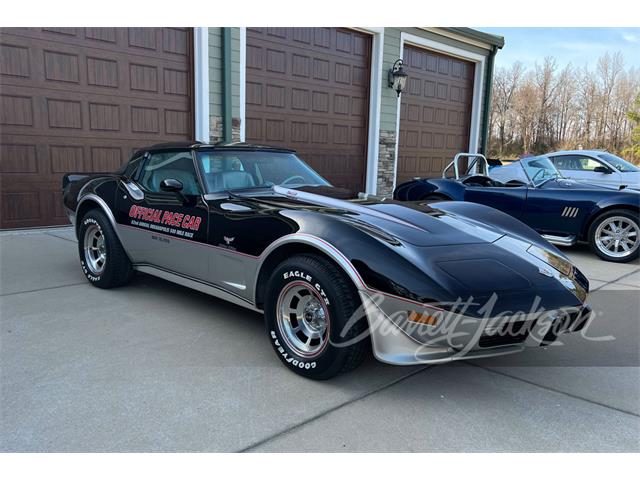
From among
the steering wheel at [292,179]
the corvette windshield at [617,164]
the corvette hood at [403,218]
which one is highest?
the corvette windshield at [617,164]

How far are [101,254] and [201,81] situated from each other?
4939 mm

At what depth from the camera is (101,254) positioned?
4.94m

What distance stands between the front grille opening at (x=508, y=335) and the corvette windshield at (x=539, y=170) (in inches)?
205

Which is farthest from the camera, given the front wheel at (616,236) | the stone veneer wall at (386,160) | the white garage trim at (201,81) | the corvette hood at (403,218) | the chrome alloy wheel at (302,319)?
the stone veneer wall at (386,160)

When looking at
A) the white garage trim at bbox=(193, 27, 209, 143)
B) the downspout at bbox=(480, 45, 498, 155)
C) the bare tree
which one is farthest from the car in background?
the bare tree

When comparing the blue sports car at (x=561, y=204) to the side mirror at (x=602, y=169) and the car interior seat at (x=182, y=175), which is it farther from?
the car interior seat at (x=182, y=175)

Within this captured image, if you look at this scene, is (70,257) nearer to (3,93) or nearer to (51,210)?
(51,210)

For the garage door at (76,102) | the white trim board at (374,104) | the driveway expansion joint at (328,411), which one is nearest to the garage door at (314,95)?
the white trim board at (374,104)

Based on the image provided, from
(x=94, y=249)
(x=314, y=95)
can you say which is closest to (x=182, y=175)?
(x=94, y=249)

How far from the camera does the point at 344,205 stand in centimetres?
363

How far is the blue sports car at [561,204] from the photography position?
22.1 ft

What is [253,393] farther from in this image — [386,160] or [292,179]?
[386,160]

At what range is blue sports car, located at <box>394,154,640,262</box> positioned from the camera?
6.73 metres
